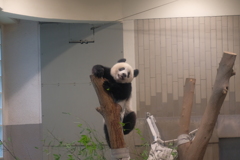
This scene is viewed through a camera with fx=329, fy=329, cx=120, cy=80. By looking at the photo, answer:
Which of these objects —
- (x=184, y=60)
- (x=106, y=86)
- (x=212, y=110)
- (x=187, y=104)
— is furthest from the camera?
(x=184, y=60)

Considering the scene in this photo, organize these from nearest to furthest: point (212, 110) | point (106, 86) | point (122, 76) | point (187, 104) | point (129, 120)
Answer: point (106, 86), point (212, 110), point (122, 76), point (129, 120), point (187, 104)

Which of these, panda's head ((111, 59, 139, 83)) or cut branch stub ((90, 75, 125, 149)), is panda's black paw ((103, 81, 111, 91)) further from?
panda's head ((111, 59, 139, 83))

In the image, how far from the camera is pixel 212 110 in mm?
3426

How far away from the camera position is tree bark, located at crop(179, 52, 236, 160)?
3264mm

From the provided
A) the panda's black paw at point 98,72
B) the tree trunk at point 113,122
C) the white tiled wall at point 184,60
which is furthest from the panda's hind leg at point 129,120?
the white tiled wall at point 184,60

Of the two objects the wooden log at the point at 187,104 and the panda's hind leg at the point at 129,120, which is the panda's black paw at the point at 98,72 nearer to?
the panda's hind leg at the point at 129,120

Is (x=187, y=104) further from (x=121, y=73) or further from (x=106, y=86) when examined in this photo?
(x=106, y=86)

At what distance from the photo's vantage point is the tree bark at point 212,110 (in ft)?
10.7

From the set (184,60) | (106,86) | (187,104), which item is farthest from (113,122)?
(184,60)

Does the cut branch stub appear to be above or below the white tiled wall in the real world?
below

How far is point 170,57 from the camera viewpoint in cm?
525

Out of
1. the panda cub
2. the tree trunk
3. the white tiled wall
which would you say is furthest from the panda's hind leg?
the white tiled wall

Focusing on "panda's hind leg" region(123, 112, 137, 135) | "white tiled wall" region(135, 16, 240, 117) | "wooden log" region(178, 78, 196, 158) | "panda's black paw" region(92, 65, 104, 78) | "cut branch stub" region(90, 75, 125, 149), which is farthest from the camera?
"white tiled wall" region(135, 16, 240, 117)

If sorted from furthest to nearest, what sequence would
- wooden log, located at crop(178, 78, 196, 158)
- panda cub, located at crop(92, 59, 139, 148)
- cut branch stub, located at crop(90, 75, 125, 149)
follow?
wooden log, located at crop(178, 78, 196, 158), panda cub, located at crop(92, 59, 139, 148), cut branch stub, located at crop(90, 75, 125, 149)
